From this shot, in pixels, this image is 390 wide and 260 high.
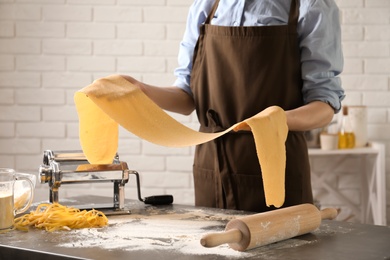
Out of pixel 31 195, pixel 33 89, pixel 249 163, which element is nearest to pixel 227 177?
pixel 249 163

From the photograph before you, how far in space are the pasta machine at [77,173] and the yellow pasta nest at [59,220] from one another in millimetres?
146

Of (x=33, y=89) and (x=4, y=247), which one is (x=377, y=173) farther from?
(x=4, y=247)

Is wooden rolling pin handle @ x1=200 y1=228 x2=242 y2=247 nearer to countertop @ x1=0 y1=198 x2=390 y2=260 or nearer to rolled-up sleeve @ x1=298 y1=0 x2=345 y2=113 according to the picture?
countertop @ x1=0 y1=198 x2=390 y2=260

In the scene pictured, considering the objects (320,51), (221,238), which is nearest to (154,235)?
(221,238)

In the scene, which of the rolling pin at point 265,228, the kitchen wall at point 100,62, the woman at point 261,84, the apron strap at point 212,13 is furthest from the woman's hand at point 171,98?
the kitchen wall at point 100,62

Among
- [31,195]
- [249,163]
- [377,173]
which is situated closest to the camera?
[31,195]

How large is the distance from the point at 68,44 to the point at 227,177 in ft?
6.34

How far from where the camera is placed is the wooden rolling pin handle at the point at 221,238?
1667 mm

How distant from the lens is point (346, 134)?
4.00 metres

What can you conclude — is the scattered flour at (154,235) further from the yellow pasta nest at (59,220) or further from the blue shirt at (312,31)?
the blue shirt at (312,31)

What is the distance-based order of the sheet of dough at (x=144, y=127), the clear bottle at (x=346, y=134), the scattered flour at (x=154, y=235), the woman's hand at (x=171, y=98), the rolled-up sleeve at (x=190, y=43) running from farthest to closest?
the clear bottle at (x=346, y=134) → the rolled-up sleeve at (x=190, y=43) → the woman's hand at (x=171, y=98) → the sheet of dough at (x=144, y=127) → the scattered flour at (x=154, y=235)

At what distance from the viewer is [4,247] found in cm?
179

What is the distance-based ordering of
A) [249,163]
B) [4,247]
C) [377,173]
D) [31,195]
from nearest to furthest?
[4,247] < [31,195] < [249,163] < [377,173]

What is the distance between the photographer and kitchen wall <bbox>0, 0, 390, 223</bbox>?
412 cm
